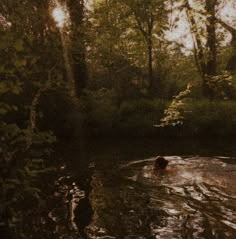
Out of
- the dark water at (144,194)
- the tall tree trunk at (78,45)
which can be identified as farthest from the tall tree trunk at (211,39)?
the dark water at (144,194)

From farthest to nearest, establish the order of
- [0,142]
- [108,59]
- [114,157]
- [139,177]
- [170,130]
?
[108,59], [170,130], [114,157], [139,177], [0,142]

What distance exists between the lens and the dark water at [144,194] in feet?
32.9

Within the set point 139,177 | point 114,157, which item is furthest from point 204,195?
point 114,157

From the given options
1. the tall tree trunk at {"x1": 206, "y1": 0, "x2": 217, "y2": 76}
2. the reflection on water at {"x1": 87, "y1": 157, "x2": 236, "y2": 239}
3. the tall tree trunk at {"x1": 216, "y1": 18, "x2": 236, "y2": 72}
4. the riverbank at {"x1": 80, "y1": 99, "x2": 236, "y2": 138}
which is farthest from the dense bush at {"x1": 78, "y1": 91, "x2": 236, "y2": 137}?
the tall tree trunk at {"x1": 216, "y1": 18, "x2": 236, "y2": 72}

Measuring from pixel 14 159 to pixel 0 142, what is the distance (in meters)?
0.36

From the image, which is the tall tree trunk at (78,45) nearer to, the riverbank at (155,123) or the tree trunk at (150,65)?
the riverbank at (155,123)

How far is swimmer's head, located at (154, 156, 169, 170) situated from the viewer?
15.5 meters

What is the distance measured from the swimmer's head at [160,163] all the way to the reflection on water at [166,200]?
0.23 metres

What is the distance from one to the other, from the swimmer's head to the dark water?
27 centimetres

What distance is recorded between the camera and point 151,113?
2447 centimetres

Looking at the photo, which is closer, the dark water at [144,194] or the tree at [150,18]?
the dark water at [144,194]

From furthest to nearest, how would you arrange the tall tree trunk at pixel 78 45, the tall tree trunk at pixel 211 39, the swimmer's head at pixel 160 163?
1. the tall tree trunk at pixel 211 39
2. the tall tree trunk at pixel 78 45
3. the swimmer's head at pixel 160 163

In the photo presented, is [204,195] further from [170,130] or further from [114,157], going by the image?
[170,130]

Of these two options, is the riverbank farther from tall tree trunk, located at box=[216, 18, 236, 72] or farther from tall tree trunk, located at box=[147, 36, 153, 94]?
tall tree trunk, located at box=[216, 18, 236, 72]
